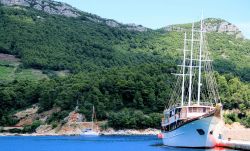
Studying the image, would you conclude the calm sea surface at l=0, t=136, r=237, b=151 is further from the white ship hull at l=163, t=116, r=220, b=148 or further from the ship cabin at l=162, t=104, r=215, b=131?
the ship cabin at l=162, t=104, r=215, b=131

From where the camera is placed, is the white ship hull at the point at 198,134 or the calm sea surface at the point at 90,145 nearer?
the white ship hull at the point at 198,134

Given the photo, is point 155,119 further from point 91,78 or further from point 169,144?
point 169,144

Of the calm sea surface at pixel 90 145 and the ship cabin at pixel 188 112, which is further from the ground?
the ship cabin at pixel 188 112

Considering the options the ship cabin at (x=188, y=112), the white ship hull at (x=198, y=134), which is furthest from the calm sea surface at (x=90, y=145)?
the ship cabin at (x=188, y=112)

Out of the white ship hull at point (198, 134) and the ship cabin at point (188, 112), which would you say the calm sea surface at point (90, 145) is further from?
the ship cabin at point (188, 112)

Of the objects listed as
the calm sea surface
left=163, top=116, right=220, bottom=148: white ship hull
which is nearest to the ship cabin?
left=163, top=116, right=220, bottom=148: white ship hull

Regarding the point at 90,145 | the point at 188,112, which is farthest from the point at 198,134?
the point at 90,145

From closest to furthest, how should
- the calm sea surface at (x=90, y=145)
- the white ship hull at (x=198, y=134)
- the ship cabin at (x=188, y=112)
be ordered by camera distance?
the white ship hull at (x=198, y=134) → the ship cabin at (x=188, y=112) → the calm sea surface at (x=90, y=145)

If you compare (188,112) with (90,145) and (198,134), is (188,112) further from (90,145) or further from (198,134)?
(90,145)

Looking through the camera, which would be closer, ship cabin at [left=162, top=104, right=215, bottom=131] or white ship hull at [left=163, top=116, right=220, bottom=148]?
white ship hull at [left=163, top=116, right=220, bottom=148]

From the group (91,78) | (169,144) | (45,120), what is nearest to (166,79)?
(91,78)

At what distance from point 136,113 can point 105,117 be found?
10155mm

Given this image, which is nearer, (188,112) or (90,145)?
(188,112)

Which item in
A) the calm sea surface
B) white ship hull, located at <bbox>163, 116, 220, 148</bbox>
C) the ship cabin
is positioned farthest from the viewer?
the calm sea surface
